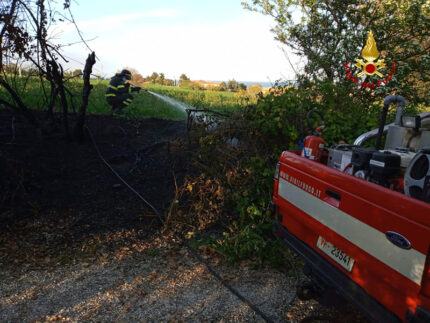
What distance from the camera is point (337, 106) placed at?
6812mm

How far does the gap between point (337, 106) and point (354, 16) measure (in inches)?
256

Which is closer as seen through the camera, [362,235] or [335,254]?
[362,235]

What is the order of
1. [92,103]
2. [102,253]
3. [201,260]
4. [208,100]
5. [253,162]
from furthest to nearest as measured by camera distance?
1. [208,100]
2. [92,103]
3. [253,162]
4. [102,253]
5. [201,260]

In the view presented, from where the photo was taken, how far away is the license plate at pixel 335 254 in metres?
2.85

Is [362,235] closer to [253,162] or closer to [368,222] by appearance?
[368,222]

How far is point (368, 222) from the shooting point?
8.37 ft

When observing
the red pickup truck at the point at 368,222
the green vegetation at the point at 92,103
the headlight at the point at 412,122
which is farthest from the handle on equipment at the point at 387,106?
the green vegetation at the point at 92,103

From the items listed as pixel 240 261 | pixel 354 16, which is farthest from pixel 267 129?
pixel 354 16

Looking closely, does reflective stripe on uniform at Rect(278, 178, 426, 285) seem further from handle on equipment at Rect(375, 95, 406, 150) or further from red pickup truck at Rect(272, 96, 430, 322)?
handle on equipment at Rect(375, 95, 406, 150)

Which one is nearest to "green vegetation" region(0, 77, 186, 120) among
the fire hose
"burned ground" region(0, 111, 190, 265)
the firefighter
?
the firefighter

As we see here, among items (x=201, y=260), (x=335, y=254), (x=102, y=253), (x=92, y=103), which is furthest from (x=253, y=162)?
(x=92, y=103)

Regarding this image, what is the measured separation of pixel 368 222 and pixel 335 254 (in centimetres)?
58

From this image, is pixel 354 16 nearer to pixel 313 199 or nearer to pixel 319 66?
pixel 319 66

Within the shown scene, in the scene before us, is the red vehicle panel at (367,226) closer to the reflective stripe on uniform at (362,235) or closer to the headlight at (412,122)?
the reflective stripe on uniform at (362,235)
